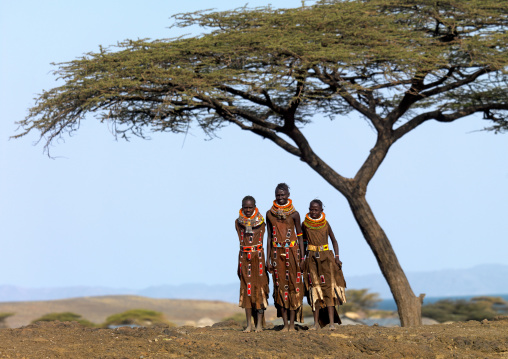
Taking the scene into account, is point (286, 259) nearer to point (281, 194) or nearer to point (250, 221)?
point (250, 221)


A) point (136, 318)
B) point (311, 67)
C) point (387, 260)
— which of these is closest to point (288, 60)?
point (311, 67)

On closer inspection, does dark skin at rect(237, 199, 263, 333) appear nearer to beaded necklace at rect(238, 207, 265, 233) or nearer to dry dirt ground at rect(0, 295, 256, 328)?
beaded necklace at rect(238, 207, 265, 233)

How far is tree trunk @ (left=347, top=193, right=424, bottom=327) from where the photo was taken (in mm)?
14156

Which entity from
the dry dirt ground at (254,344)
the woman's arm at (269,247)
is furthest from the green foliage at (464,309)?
the woman's arm at (269,247)

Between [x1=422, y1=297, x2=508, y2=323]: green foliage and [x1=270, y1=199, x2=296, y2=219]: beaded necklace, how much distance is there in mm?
14636

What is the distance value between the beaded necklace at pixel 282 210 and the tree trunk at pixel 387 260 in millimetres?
4861

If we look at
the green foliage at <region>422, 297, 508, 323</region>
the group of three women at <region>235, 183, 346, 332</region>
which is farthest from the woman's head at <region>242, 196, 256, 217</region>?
the green foliage at <region>422, 297, 508, 323</region>

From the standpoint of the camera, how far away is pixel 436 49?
14227 mm

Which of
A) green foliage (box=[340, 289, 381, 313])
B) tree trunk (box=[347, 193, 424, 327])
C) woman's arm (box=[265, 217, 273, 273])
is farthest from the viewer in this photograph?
green foliage (box=[340, 289, 381, 313])

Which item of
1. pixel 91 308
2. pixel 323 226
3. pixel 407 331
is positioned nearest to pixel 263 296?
pixel 323 226

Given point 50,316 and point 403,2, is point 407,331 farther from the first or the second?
point 50,316

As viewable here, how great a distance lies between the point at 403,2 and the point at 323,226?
6.81 meters

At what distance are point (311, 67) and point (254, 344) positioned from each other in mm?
6585

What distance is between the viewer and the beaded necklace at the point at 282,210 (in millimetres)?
9758
